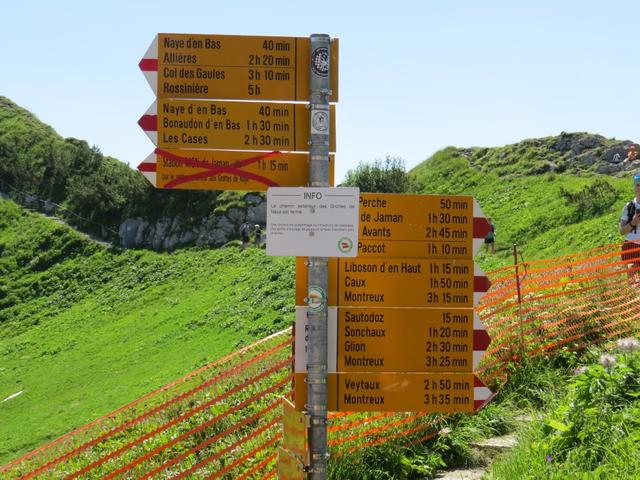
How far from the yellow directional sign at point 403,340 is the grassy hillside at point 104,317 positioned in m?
16.4

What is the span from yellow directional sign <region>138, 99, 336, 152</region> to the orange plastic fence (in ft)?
6.19

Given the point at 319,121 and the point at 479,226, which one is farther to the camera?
the point at 479,226

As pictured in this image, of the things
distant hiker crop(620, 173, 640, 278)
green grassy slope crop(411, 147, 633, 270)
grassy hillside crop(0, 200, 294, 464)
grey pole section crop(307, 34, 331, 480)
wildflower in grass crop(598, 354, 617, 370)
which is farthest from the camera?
grassy hillside crop(0, 200, 294, 464)

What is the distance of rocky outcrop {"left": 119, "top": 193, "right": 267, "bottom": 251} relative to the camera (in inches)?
1863

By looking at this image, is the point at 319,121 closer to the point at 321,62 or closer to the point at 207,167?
the point at 321,62

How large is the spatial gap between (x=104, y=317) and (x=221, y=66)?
35803mm

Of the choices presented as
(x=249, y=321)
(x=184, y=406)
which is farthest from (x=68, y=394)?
(x=184, y=406)

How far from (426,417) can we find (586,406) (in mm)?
1362

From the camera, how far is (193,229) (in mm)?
49781

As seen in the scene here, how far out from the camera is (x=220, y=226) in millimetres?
47844

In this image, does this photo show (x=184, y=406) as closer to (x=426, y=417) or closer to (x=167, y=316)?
(x=426, y=417)

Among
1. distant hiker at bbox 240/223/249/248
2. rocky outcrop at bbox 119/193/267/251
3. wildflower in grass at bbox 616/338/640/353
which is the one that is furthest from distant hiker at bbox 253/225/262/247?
wildflower in grass at bbox 616/338/640/353

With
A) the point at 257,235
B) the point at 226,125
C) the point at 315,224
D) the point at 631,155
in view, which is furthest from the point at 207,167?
the point at 257,235

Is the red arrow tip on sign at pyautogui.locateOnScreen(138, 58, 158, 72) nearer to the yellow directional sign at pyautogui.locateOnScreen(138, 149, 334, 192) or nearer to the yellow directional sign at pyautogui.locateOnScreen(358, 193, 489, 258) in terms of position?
the yellow directional sign at pyautogui.locateOnScreen(138, 149, 334, 192)
